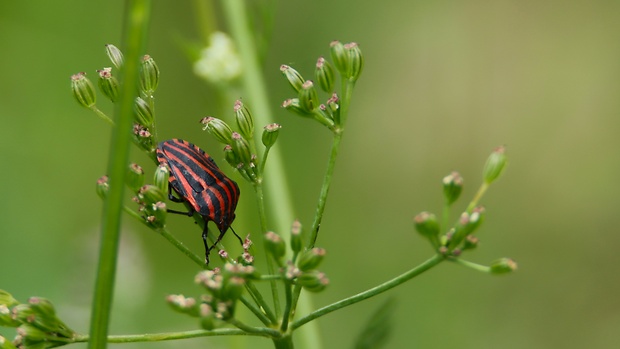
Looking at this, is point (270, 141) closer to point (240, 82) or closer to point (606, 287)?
point (240, 82)

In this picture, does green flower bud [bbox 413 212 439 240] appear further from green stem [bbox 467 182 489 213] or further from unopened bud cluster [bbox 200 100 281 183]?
unopened bud cluster [bbox 200 100 281 183]

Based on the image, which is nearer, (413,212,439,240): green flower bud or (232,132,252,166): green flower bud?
(413,212,439,240): green flower bud

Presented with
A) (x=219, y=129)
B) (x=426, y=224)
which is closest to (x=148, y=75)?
(x=219, y=129)

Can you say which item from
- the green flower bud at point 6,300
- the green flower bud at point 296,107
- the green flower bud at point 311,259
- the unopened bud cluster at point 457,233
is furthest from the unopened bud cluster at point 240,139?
the green flower bud at point 6,300

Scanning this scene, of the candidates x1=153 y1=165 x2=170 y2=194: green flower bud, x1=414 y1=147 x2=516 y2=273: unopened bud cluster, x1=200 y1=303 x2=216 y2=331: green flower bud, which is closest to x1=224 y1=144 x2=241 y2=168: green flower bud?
x1=153 y1=165 x2=170 y2=194: green flower bud

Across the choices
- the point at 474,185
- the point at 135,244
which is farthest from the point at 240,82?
the point at 474,185

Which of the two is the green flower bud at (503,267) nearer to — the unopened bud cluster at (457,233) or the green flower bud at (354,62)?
the unopened bud cluster at (457,233)
